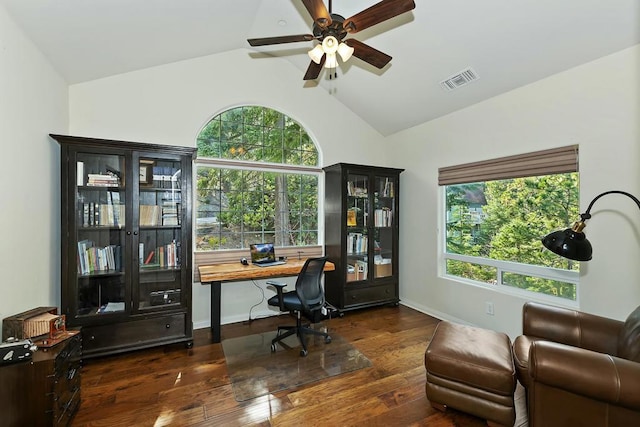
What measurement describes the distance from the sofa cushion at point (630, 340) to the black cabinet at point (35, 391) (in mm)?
3277

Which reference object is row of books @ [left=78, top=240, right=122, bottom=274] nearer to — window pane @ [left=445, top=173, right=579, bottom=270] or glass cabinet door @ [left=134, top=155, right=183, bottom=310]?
glass cabinet door @ [left=134, top=155, right=183, bottom=310]

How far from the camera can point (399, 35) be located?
279cm

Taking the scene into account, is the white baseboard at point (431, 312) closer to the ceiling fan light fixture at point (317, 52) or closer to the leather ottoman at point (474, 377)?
the leather ottoman at point (474, 377)

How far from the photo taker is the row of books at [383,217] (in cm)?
404

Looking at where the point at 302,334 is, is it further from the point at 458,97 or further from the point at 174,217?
the point at 458,97

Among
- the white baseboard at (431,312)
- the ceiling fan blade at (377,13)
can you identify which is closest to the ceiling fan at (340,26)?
the ceiling fan blade at (377,13)

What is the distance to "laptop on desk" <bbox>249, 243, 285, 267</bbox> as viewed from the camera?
341 centimetres

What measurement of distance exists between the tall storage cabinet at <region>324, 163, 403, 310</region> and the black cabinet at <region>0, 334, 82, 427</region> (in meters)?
2.74

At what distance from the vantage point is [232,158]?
3602 mm

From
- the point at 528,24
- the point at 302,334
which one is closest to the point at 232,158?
the point at 302,334

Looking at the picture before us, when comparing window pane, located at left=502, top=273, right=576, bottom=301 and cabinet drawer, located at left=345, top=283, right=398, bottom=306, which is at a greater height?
window pane, located at left=502, top=273, right=576, bottom=301

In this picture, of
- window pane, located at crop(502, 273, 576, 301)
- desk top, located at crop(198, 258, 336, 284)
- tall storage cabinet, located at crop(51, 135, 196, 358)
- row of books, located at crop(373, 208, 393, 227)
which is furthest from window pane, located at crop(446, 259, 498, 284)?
tall storage cabinet, located at crop(51, 135, 196, 358)

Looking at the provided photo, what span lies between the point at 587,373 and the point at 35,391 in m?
2.94

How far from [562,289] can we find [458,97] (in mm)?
2244
